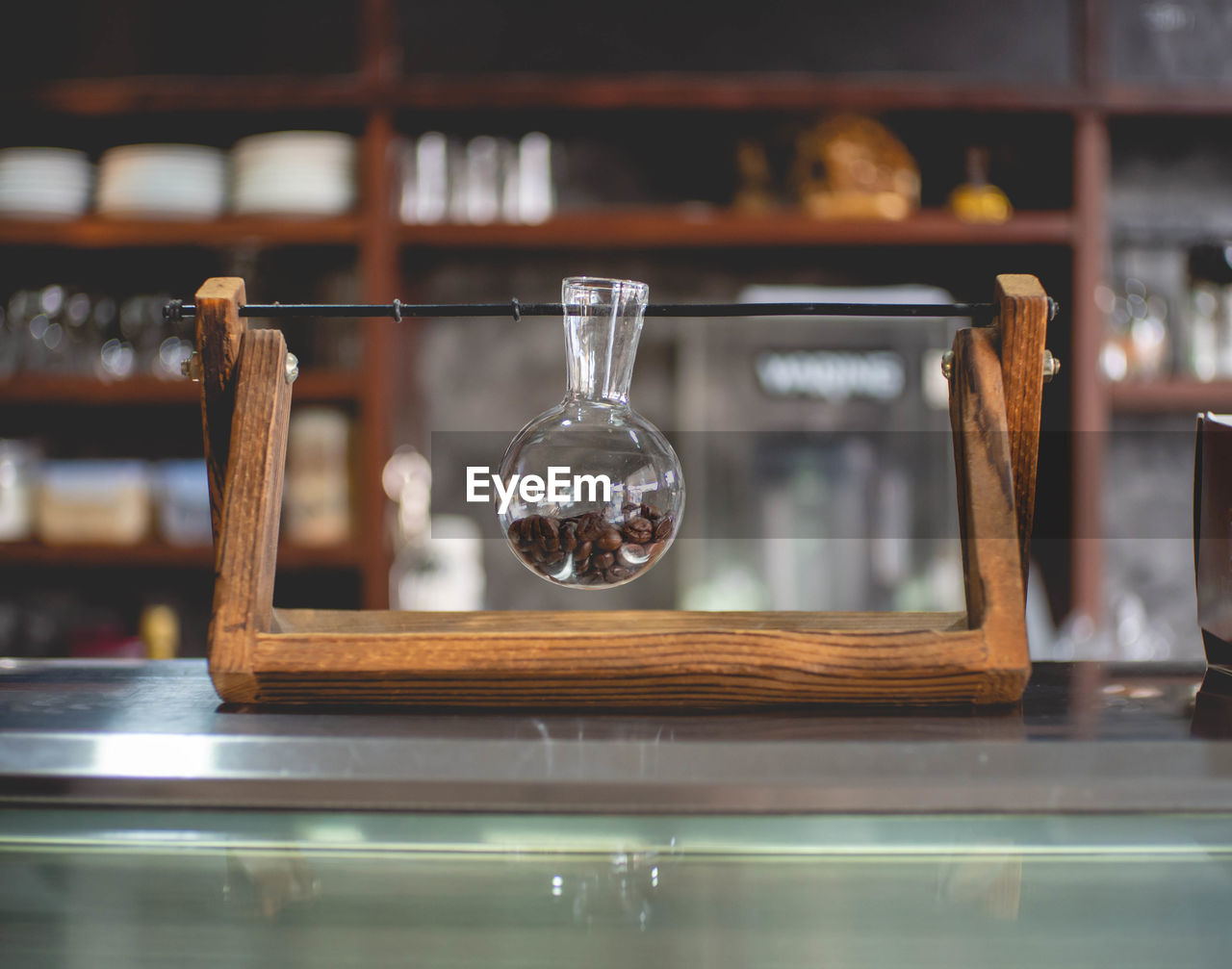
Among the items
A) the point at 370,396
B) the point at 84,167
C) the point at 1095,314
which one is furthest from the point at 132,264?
the point at 1095,314

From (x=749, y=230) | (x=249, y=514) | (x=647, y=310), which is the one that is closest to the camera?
(x=249, y=514)

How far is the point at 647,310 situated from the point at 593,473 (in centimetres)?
14

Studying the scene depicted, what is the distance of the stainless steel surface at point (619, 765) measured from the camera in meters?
0.45

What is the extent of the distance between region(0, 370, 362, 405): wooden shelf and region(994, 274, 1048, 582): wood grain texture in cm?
162

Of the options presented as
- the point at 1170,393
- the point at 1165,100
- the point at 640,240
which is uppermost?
the point at 1165,100

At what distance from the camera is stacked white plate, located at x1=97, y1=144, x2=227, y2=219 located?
6.57ft

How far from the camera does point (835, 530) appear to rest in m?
2.12

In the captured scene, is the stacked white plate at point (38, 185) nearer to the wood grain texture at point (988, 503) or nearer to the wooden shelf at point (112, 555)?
the wooden shelf at point (112, 555)

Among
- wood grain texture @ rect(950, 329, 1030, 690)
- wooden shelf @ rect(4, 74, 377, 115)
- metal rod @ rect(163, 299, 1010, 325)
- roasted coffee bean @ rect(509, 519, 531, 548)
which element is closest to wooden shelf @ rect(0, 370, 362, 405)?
wooden shelf @ rect(4, 74, 377, 115)

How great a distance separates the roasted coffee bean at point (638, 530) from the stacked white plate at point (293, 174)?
5.41 ft

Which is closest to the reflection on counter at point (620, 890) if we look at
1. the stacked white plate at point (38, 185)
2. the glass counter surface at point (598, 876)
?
the glass counter surface at point (598, 876)

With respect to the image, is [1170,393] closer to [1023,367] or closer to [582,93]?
[582,93]

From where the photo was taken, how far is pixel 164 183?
2000 millimetres

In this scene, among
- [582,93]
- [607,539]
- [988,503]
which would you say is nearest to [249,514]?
[607,539]
